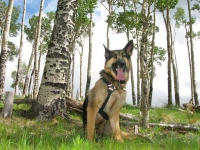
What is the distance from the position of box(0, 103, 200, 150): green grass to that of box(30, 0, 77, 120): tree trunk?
1.29 ft

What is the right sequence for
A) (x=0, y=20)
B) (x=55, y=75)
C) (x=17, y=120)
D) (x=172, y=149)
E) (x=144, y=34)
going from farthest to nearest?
(x=0, y=20) → (x=144, y=34) → (x=55, y=75) → (x=17, y=120) → (x=172, y=149)

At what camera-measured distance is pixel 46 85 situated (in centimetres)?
745

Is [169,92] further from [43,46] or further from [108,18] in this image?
[43,46]

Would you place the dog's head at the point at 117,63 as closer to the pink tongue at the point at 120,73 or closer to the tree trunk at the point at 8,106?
the pink tongue at the point at 120,73

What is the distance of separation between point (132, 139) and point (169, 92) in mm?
18501

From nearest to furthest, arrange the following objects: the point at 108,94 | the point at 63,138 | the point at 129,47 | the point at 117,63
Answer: the point at 63,138, the point at 108,94, the point at 117,63, the point at 129,47

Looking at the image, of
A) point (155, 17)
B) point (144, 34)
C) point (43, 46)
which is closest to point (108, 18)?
point (155, 17)

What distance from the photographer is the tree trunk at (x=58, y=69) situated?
733cm

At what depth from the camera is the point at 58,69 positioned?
297 inches

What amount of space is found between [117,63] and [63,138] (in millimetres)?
2082

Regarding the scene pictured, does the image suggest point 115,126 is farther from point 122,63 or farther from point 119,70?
point 122,63

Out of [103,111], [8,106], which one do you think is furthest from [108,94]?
[8,106]

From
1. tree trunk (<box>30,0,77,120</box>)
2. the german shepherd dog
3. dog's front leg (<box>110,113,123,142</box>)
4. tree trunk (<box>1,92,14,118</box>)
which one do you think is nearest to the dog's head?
the german shepherd dog

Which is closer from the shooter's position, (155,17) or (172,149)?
(172,149)
